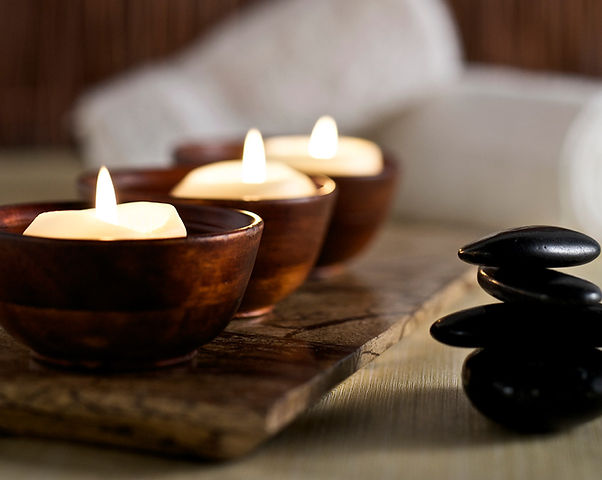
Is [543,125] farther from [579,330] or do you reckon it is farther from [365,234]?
[579,330]

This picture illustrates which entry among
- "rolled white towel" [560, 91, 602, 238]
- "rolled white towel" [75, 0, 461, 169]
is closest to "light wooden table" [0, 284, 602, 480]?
"rolled white towel" [560, 91, 602, 238]

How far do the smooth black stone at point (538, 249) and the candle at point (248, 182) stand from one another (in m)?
0.17

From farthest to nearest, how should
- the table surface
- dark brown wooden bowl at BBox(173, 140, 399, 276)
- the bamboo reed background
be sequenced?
the bamboo reed background
dark brown wooden bowl at BBox(173, 140, 399, 276)
the table surface

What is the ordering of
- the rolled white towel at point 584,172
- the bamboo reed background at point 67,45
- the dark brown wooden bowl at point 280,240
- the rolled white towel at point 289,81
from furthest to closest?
the bamboo reed background at point 67,45
the rolled white towel at point 289,81
the rolled white towel at point 584,172
the dark brown wooden bowl at point 280,240

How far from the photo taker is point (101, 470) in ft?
1.44

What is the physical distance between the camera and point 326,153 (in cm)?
83

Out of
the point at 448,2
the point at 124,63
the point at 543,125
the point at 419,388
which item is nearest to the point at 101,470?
the point at 419,388

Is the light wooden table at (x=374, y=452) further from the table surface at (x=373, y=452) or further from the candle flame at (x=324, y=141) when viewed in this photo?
the candle flame at (x=324, y=141)

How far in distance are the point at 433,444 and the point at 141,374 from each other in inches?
5.9

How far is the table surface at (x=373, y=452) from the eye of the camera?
439 millimetres

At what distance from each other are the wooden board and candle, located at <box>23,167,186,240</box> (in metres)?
0.07

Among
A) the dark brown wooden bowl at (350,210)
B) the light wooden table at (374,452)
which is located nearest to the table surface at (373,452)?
the light wooden table at (374,452)

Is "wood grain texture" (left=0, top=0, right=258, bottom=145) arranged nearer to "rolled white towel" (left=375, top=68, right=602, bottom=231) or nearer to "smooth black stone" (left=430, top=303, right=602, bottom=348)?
"rolled white towel" (left=375, top=68, right=602, bottom=231)

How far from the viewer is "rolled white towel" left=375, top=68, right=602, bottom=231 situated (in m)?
1.14
